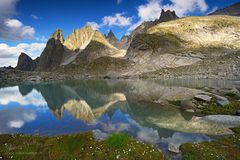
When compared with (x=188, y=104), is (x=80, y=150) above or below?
above

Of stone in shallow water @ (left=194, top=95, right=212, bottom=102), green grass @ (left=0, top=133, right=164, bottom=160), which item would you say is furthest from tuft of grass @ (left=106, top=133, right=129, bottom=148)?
stone in shallow water @ (left=194, top=95, right=212, bottom=102)

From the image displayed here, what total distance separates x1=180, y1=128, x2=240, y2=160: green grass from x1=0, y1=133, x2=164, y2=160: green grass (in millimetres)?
2686

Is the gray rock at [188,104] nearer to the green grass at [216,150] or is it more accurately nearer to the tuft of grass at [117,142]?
the green grass at [216,150]

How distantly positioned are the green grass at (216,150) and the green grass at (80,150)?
2.69 metres

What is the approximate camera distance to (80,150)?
15648 millimetres

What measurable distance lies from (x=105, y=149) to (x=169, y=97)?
33702 millimetres

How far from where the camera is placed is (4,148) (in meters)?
16.3

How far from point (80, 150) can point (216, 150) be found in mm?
10910

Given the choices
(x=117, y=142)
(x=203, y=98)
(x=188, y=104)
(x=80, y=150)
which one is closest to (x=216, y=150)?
(x=117, y=142)

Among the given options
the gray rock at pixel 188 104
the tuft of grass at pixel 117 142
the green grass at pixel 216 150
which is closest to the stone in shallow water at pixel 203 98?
the gray rock at pixel 188 104

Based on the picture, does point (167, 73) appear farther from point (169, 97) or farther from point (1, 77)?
point (1, 77)

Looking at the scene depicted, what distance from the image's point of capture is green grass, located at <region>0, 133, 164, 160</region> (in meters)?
14.7

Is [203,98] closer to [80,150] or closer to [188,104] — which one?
[188,104]

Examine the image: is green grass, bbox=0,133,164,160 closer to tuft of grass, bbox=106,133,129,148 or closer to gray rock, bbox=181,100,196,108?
tuft of grass, bbox=106,133,129,148
